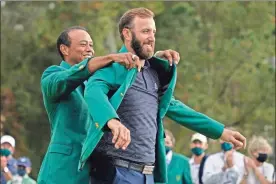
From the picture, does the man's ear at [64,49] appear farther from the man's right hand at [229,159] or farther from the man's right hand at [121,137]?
the man's right hand at [229,159]

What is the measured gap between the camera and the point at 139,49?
9.59 meters

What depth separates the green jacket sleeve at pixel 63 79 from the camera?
9648 mm

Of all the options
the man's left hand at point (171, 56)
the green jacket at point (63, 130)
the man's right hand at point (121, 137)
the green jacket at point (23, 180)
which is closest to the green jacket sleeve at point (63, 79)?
the green jacket at point (63, 130)

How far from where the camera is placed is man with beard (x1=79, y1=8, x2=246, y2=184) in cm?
934

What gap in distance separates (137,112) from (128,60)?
1.87ft

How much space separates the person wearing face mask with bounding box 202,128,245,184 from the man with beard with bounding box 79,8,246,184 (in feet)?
20.4

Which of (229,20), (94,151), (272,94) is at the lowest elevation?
(94,151)

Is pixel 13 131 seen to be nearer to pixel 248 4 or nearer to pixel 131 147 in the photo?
pixel 248 4

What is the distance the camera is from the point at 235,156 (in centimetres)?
1695

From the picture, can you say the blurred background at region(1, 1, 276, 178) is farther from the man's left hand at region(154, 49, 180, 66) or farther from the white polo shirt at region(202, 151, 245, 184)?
the man's left hand at region(154, 49, 180, 66)

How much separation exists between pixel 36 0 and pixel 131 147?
29.7 m

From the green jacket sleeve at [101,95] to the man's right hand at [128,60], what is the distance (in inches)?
8.2

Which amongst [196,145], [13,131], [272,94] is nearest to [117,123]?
[196,145]

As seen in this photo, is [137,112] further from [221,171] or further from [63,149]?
[221,171]
